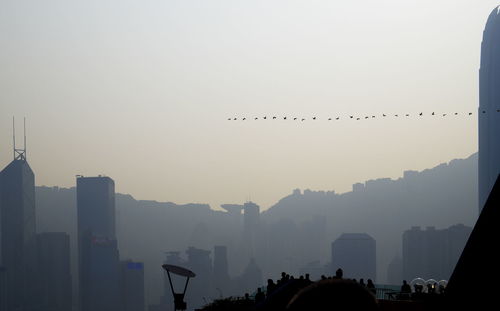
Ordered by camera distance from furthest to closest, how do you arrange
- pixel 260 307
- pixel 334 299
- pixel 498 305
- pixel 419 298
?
pixel 419 298, pixel 260 307, pixel 498 305, pixel 334 299

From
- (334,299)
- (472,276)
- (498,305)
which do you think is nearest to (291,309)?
(334,299)

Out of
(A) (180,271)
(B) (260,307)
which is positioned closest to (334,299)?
(B) (260,307)

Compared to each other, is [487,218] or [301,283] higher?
[487,218]

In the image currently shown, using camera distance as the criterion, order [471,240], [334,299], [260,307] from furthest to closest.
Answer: [260,307] < [471,240] < [334,299]

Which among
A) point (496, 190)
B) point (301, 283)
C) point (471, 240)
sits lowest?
point (301, 283)

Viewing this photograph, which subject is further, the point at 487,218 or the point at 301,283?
the point at 301,283

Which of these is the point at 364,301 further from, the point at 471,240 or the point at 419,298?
the point at 419,298

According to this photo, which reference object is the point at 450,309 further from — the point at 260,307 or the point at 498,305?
the point at 260,307

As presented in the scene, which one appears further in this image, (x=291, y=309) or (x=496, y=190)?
(x=496, y=190)

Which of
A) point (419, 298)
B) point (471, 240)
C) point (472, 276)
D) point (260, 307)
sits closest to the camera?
point (472, 276)
